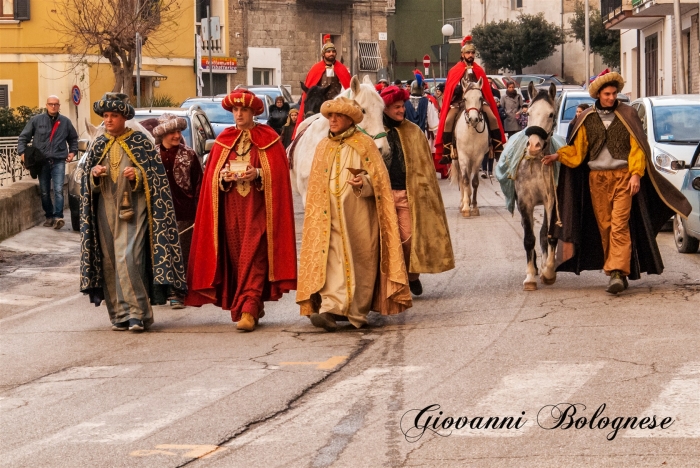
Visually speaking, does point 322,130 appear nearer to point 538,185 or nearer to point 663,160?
point 538,185

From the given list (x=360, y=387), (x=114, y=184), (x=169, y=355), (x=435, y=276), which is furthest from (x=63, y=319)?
(x=360, y=387)

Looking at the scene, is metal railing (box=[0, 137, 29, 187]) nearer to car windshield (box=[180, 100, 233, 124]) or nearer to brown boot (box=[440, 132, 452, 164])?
brown boot (box=[440, 132, 452, 164])

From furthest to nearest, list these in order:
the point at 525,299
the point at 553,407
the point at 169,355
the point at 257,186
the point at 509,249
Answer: the point at 509,249 < the point at 525,299 < the point at 257,186 < the point at 169,355 < the point at 553,407

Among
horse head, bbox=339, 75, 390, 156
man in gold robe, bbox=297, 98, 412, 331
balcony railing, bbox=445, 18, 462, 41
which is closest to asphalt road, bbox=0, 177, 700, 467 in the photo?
man in gold robe, bbox=297, 98, 412, 331

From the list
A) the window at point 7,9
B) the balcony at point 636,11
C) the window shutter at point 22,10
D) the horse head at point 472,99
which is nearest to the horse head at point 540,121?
the horse head at point 472,99

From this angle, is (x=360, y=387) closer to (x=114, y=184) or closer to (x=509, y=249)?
(x=114, y=184)

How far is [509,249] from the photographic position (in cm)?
1625

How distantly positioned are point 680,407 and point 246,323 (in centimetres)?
432

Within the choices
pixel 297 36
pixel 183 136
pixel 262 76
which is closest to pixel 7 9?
pixel 262 76

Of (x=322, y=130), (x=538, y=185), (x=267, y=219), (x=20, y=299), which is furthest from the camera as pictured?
(x=20, y=299)

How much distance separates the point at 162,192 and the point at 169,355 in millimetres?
1806

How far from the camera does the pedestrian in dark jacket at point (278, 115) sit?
28375 mm

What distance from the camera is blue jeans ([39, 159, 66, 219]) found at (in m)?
20.5

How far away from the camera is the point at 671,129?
17.8 metres
